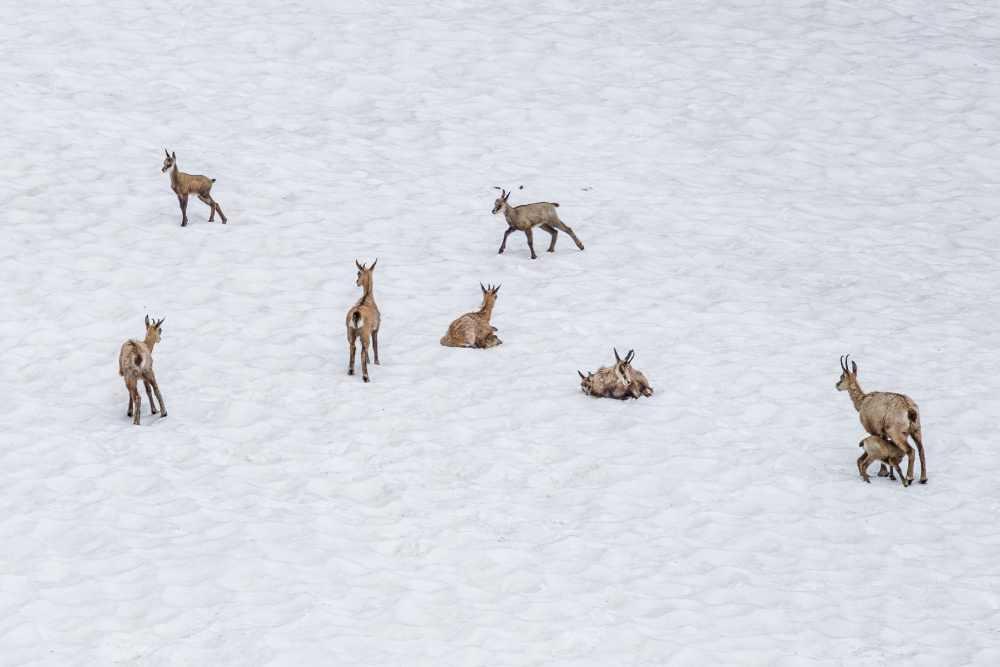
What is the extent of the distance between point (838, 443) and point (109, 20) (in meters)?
20.3

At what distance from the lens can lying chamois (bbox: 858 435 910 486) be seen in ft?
37.4

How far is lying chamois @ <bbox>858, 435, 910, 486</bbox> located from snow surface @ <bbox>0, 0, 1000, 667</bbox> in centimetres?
42

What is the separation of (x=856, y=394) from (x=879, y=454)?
1.06m

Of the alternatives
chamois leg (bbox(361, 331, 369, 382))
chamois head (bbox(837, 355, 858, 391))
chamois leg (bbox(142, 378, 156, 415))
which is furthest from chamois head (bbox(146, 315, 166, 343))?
chamois head (bbox(837, 355, 858, 391))

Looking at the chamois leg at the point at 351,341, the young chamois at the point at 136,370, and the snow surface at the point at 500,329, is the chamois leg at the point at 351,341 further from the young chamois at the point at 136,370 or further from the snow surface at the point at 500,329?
the young chamois at the point at 136,370

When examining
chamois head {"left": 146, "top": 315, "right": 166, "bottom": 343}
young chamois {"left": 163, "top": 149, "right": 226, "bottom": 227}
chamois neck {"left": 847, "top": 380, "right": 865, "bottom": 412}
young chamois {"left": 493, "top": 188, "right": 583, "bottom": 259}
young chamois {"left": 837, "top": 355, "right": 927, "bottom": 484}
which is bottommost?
young chamois {"left": 837, "top": 355, "right": 927, "bottom": 484}

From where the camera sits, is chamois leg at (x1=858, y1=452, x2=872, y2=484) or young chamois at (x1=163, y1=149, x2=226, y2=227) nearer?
chamois leg at (x1=858, y1=452, x2=872, y2=484)

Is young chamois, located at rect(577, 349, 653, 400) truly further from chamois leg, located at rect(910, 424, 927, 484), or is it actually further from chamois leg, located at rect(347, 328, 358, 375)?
chamois leg, located at rect(910, 424, 927, 484)

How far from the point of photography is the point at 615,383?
523 inches

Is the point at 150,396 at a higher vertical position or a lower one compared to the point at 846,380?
lower

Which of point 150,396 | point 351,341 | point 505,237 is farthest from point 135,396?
point 505,237

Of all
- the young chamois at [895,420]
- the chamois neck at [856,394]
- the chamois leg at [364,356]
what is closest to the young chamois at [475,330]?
the chamois leg at [364,356]

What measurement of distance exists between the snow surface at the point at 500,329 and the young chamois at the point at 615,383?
0.20 m

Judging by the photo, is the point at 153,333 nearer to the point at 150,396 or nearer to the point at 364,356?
the point at 150,396
